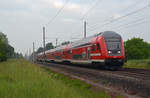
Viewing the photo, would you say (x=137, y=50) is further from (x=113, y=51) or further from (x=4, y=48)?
(x=113, y=51)

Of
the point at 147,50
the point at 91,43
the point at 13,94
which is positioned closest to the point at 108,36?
the point at 91,43

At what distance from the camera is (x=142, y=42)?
88.3m

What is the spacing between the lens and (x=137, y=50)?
81812mm

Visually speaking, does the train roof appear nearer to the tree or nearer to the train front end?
the train front end

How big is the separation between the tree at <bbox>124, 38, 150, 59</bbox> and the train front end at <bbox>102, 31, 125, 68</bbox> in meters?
68.5

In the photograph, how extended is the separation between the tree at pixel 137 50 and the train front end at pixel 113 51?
225 ft

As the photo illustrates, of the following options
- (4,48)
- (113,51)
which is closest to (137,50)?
(4,48)

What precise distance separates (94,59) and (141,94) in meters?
9.25

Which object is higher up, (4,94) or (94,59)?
(94,59)

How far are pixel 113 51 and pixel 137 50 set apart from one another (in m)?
72.6


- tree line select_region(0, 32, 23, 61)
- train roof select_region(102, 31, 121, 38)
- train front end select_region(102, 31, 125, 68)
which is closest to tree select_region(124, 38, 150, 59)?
Answer: tree line select_region(0, 32, 23, 61)

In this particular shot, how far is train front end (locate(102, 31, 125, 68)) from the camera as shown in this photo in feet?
45.1

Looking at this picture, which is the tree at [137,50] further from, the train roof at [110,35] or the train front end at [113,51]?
the train front end at [113,51]

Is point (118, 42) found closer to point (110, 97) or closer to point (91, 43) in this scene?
point (91, 43)
